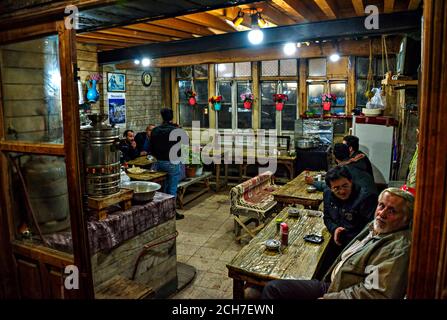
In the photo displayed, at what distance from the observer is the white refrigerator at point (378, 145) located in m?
6.88

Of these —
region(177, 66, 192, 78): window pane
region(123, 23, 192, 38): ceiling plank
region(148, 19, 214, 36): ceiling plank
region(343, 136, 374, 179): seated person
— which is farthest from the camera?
region(177, 66, 192, 78): window pane

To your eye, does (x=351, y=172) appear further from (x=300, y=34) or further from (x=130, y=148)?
(x=130, y=148)

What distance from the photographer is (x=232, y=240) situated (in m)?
5.96

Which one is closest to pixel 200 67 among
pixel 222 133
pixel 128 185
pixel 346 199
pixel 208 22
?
pixel 222 133

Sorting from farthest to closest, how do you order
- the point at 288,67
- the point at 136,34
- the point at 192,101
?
the point at 192,101 < the point at 288,67 < the point at 136,34

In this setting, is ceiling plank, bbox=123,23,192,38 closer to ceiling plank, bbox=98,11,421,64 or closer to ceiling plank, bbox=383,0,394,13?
ceiling plank, bbox=98,11,421,64

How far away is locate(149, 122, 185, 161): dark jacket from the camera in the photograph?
257 inches

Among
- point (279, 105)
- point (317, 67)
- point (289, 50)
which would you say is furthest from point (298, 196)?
point (317, 67)

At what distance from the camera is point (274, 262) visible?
3.07m

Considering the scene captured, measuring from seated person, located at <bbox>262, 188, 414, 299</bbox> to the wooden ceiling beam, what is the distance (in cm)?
556

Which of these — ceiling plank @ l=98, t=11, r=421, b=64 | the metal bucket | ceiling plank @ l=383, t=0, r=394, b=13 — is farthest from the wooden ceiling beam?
the metal bucket

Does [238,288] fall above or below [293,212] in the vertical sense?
below

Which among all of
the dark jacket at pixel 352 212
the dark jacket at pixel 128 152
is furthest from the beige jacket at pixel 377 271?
the dark jacket at pixel 128 152

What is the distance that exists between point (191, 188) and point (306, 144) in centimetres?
322
